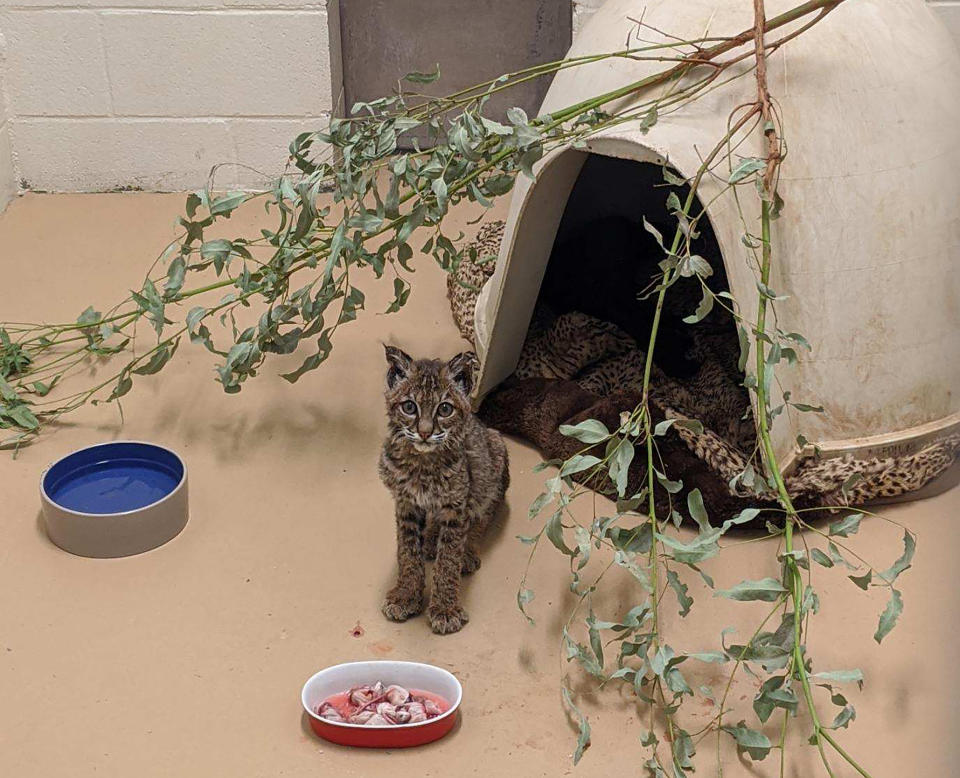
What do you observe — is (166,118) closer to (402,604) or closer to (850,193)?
(402,604)

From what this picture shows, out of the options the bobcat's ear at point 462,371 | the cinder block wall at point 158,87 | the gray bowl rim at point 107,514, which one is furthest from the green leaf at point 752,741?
the cinder block wall at point 158,87

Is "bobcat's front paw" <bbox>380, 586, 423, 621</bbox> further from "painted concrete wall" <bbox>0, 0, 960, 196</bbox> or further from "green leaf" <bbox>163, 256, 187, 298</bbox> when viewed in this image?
"painted concrete wall" <bbox>0, 0, 960, 196</bbox>

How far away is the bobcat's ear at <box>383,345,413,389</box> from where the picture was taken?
257 cm

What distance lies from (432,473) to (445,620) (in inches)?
12.2

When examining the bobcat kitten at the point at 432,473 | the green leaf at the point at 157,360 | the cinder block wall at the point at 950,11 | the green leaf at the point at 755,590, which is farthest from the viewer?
the cinder block wall at the point at 950,11

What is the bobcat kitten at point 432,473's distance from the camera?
8.23 feet

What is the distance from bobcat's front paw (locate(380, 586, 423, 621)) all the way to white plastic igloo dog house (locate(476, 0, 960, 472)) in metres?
0.90

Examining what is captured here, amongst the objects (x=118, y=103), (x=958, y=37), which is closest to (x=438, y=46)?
(x=118, y=103)

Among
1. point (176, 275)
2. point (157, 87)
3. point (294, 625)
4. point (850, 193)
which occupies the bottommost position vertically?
point (294, 625)

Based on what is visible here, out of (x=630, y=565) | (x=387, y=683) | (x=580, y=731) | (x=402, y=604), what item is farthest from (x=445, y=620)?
(x=630, y=565)

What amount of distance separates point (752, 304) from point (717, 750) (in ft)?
3.13

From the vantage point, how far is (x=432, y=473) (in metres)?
2.54

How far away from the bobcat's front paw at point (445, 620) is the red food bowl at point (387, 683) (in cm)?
18

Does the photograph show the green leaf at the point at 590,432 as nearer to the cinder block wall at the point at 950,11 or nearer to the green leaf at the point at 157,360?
the green leaf at the point at 157,360
